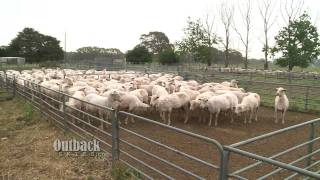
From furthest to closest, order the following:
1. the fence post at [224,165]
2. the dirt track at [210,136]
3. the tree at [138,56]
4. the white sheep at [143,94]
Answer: the tree at [138,56] < the white sheep at [143,94] < the dirt track at [210,136] < the fence post at [224,165]

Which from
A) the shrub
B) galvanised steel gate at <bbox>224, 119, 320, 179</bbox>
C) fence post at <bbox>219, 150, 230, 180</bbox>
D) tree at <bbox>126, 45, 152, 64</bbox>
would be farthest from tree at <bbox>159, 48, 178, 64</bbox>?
fence post at <bbox>219, 150, 230, 180</bbox>

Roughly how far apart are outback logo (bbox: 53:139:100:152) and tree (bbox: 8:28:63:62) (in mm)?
57359

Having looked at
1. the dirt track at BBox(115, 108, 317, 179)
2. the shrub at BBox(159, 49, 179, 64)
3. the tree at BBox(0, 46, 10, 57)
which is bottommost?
the dirt track at BBox(115, 108, 317, 179)

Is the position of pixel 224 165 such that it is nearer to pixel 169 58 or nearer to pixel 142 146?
pixel 142 146

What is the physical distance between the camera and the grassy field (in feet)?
21.3

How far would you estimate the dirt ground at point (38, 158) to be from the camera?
21.6ft

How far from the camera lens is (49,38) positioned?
65.4 m

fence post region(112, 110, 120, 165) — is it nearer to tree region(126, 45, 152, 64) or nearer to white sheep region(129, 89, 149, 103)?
white sheep region(129, 89, 149, 103)

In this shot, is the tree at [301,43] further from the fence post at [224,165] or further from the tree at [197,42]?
the fence post at [224,165]

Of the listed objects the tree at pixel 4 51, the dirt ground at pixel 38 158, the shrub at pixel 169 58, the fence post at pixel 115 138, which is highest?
the tree at pixel 4 51

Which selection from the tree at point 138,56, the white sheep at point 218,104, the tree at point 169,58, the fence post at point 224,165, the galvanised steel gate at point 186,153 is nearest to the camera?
A: the fence post at point 224,165

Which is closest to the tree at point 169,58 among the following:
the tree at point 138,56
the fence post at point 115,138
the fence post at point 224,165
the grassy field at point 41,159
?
the tree at point 138,56

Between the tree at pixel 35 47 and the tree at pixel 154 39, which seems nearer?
the tree at pixel 35 47

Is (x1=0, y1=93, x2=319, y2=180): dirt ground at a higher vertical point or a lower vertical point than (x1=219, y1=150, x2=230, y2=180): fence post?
lower
